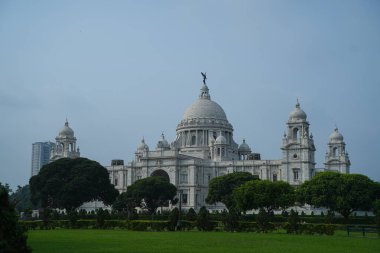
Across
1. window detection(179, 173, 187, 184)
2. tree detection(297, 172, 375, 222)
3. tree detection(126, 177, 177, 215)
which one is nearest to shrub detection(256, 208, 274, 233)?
tree detection(297, 172, 375, 222)

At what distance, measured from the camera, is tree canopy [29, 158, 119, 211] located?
90.3 m

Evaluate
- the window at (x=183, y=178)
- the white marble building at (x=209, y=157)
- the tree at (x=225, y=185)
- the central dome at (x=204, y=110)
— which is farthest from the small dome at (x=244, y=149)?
the tree at (x=225, y=185)

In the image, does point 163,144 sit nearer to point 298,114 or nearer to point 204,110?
point 204,110

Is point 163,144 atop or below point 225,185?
atop

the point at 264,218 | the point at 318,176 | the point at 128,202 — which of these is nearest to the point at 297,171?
the point at 318,176

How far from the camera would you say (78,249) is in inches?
1185

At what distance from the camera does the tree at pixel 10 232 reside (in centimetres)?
1947

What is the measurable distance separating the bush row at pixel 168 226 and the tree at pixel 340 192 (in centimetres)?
2114

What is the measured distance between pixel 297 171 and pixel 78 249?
73404 millimetres

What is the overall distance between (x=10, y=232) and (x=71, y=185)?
71400mm

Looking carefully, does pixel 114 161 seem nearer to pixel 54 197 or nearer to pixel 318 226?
pixel 54 197

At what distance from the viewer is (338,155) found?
10612cm

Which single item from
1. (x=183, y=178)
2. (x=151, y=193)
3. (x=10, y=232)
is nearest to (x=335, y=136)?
(x=183, y=178)

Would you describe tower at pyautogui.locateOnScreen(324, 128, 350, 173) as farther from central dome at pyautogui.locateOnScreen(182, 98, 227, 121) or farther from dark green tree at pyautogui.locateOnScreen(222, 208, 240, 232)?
dark green tree at pyautogui.locateOnScreen(222, 208, 240, 232)
